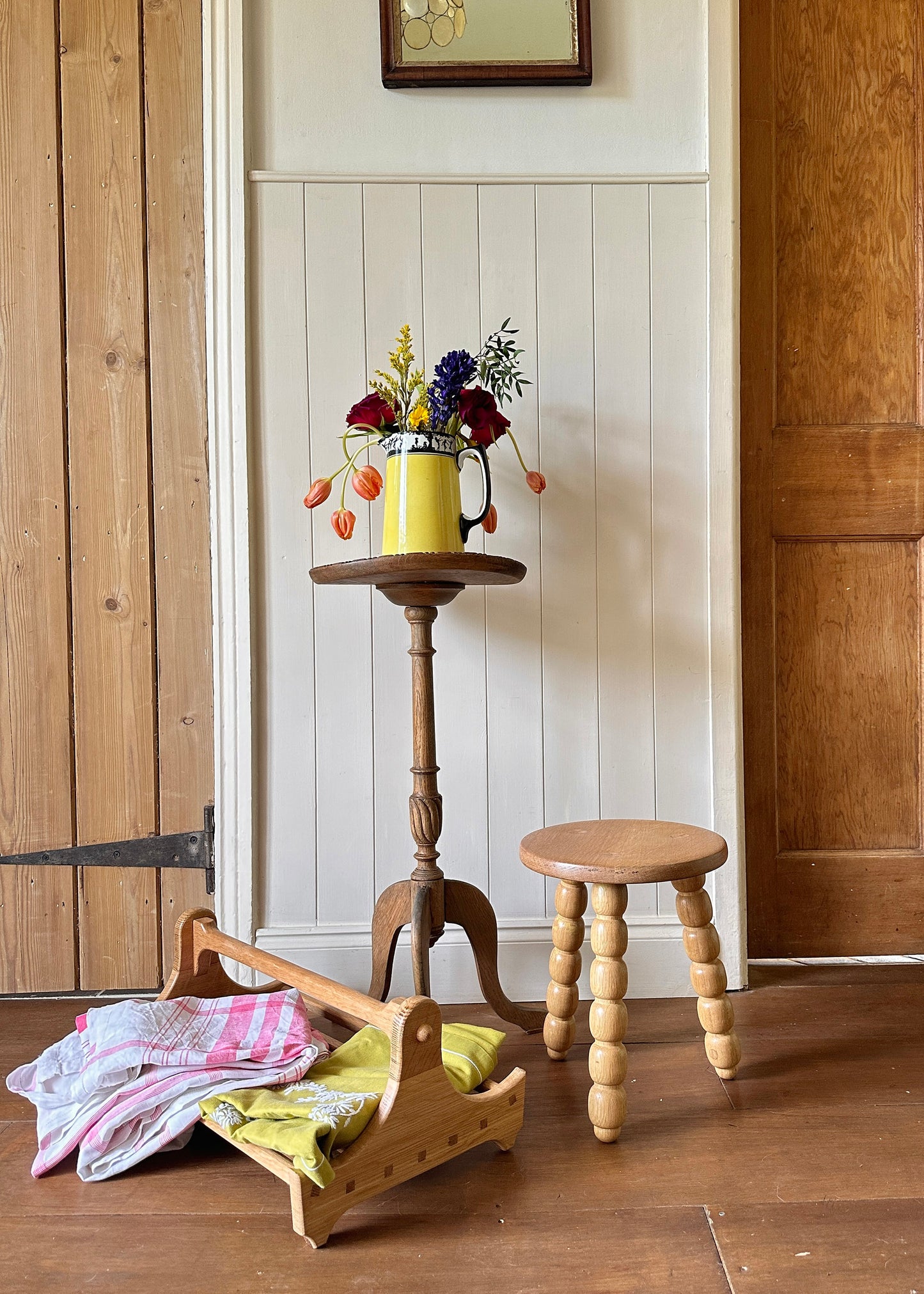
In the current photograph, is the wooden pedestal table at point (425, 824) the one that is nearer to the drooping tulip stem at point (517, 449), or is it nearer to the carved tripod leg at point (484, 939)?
the carved tripod leg at point (484, 939)

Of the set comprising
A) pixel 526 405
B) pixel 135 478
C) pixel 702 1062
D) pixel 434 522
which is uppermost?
pixel 526 405

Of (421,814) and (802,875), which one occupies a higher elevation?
(421,814)

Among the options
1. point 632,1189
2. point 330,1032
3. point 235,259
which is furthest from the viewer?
point 235,259

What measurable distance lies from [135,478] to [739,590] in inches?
44.1

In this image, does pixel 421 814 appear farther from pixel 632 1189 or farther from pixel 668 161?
pixel 668 161

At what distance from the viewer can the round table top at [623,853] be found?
1.14 meters

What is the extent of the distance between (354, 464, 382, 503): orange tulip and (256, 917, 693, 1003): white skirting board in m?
0.78

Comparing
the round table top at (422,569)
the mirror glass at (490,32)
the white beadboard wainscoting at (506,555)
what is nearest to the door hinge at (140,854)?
the white beadboard wainscoting at (506,555)

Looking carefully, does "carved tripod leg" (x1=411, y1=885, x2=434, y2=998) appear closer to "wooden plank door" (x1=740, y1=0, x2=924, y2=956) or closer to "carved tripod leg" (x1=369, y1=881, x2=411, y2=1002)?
"carved tripod leg" (x1=369, y1=881, x2=411, y2=1002)

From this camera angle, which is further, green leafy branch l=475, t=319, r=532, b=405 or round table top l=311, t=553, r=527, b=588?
green leafy branch l=475, t=319, r=532, b=405

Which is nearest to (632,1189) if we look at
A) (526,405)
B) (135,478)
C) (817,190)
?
(526,405)

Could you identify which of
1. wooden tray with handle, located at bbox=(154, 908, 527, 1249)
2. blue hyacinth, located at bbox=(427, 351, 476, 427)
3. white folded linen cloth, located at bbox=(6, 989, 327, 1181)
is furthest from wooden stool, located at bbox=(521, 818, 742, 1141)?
blue hyacinth, located at bbox=(427, 351, 476, 427)

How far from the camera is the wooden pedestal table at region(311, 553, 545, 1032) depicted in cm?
131

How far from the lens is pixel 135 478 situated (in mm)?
1657
